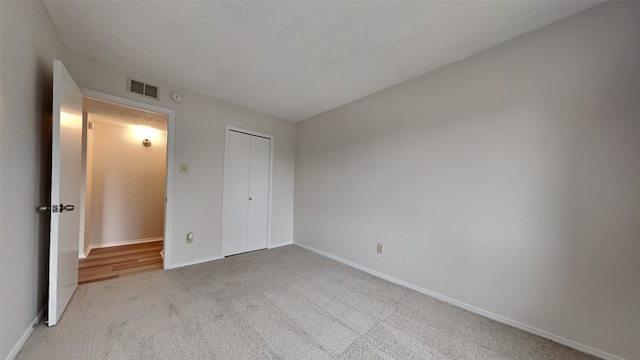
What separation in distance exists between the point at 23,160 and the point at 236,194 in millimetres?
2116

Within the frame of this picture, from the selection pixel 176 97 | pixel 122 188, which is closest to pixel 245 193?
pixel 176 97

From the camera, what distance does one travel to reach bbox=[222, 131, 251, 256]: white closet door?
3.27 metres

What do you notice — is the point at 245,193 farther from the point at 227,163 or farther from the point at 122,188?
the point at 122,188

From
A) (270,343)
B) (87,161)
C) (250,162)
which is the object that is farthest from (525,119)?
(87,161)

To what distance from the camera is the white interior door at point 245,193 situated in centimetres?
329

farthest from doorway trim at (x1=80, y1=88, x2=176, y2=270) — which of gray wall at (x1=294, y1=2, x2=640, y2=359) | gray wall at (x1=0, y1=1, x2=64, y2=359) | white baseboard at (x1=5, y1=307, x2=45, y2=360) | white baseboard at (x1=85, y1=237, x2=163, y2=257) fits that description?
gray wall at (x1=294, y1=2, x2=640, y2=359)

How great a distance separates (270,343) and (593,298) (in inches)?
87.4

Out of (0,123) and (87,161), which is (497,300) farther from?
(87,161)

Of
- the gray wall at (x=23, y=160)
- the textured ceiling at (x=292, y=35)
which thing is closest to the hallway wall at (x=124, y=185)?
the textured ceiling at (x=292, y=35)

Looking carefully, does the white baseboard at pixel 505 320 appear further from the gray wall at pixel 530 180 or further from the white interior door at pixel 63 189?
the white interior door at pixel 63 189

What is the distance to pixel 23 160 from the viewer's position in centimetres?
140

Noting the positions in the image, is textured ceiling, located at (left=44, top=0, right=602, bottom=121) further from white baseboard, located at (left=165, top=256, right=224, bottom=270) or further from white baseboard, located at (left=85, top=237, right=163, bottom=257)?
white baseboard, located at (left=85, top=237, right=163, bottom=257)

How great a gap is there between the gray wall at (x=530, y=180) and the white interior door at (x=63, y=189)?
2.89m

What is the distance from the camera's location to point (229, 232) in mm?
3283
